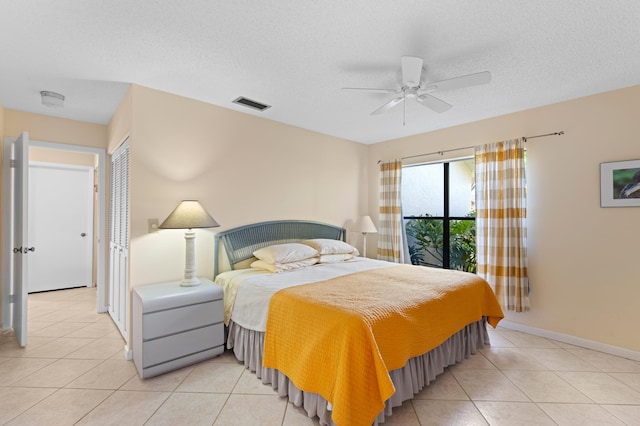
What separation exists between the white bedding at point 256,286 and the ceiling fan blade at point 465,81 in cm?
187

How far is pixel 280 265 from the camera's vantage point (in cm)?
312

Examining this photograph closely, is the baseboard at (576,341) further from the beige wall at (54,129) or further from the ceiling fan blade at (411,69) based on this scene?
the beige wall at (54,129)

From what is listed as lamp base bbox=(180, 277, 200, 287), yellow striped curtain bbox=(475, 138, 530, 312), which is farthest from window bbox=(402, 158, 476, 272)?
lamp base bbox=(180, 277, 200, 287)

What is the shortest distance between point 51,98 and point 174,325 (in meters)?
2.49

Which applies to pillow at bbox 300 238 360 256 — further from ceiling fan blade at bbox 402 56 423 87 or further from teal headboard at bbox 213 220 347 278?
ceiling fan blade at bbox 402 56 423 87

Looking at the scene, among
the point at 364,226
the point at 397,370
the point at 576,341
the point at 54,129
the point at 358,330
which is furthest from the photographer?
the point at 364,226

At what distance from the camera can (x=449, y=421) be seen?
1.92m

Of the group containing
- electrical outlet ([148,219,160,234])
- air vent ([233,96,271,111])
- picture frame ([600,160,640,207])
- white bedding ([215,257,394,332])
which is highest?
air vent ([233,96,271,111])

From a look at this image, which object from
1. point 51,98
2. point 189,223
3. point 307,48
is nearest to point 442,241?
point 307,48

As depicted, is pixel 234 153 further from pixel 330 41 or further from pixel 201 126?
pixel 330 41

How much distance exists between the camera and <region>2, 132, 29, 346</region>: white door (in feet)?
9.41

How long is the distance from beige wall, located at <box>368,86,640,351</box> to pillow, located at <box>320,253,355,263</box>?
1993 millimetres

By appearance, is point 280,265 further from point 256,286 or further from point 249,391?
point 249,391

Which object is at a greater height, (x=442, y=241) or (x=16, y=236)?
(x=16, y=236)
